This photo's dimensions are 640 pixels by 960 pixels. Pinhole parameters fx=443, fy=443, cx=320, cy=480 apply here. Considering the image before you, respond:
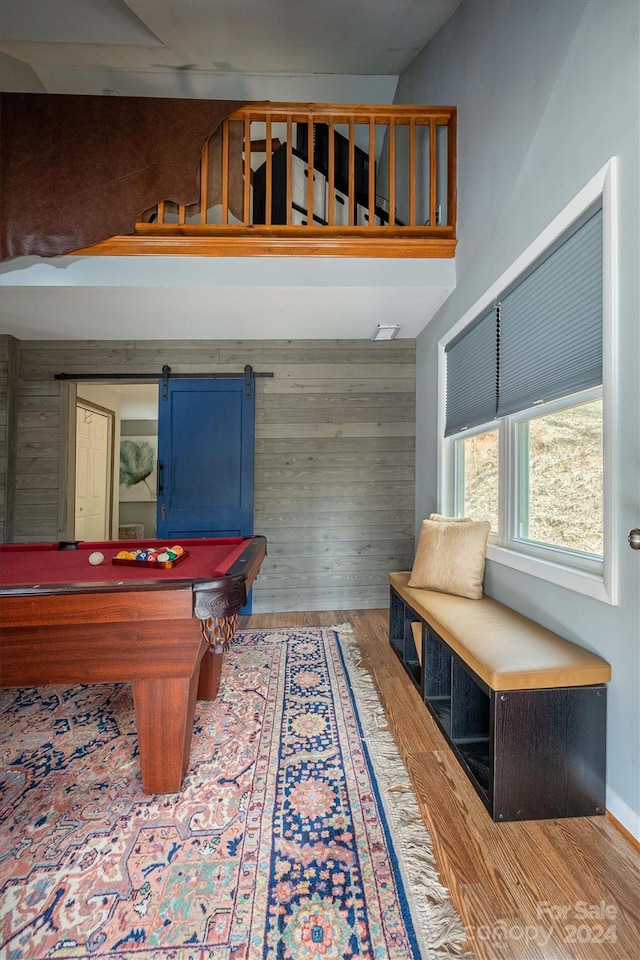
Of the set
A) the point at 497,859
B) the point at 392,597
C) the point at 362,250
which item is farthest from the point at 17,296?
the point at 497,859

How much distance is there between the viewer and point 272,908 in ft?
3.89

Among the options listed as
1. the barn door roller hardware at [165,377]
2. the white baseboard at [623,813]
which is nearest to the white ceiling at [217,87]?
the barn door roller hardware at [165,377]

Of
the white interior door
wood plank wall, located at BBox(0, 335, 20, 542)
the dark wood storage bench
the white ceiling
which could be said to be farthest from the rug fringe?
Result: the white interior door

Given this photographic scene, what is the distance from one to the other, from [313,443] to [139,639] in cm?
268

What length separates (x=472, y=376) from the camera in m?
2.71

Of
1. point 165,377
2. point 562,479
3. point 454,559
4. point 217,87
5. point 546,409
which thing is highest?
point 217,87

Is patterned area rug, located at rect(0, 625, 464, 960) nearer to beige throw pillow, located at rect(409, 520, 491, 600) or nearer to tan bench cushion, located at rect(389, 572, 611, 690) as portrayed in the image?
tan bench cushion, located at rect(389, 572, 611, 690)

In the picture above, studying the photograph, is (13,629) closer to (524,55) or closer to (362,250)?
(362,250)

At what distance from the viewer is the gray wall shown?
1.40 metres

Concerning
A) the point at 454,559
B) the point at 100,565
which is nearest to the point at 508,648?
the point at 454,559

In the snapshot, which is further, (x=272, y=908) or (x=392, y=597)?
(x=392, y=597)

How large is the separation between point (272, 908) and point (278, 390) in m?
3.43

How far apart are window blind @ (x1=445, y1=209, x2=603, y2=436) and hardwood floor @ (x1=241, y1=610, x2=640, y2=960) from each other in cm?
152

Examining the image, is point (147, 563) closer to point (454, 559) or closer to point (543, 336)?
point (454, 559)
